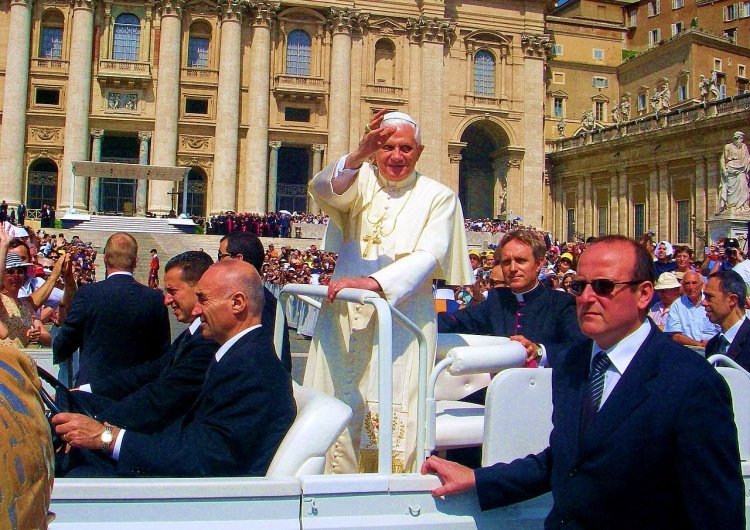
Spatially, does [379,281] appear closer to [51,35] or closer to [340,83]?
[340,83]

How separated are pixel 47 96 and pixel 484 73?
24.5 m

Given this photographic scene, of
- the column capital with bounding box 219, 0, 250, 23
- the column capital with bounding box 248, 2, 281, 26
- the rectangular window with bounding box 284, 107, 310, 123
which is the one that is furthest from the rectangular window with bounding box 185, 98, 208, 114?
the column capital with bounding box 248, 2, 281, 26

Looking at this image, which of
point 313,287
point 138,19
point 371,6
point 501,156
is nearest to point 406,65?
point 371,6

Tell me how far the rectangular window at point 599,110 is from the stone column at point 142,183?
28.2 metres

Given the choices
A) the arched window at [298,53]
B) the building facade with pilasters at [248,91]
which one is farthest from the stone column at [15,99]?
the arched window at [298,53]

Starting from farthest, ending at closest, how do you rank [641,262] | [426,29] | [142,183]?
[426,29] → [142,183] → [641,262]

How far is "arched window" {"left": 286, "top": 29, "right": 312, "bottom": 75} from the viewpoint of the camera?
4150 cm

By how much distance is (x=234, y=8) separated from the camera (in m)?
39.8

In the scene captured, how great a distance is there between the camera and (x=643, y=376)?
85.4 inches

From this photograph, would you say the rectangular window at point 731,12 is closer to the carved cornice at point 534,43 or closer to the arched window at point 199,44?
the carved cornice at point 534,43

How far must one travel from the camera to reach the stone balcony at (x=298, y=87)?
40.4m

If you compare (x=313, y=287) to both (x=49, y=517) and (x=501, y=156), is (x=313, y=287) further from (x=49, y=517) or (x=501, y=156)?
(x=501, y=156)

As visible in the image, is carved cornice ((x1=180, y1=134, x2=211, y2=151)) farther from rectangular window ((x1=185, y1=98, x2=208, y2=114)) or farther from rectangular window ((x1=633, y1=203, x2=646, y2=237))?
rectangular window ((x1=633, y1=203, x2=646, y2=237))

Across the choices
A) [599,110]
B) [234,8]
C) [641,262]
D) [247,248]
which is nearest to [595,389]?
[641,262]
